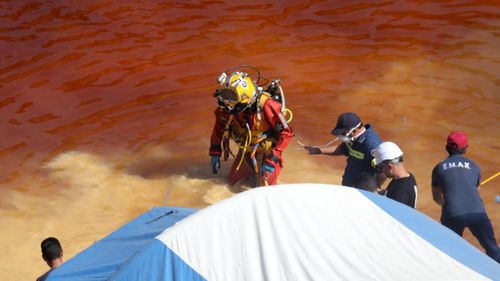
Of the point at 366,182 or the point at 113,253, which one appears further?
the point at 366,182

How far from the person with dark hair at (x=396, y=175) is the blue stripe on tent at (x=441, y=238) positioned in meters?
0.70

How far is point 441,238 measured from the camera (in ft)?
18.8

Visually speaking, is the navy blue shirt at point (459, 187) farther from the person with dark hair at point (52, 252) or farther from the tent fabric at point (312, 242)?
the person with dark hair at point (52, 252)

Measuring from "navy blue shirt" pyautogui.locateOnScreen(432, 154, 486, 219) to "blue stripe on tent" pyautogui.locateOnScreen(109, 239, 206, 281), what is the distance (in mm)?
2644

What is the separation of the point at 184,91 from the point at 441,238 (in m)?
7.52

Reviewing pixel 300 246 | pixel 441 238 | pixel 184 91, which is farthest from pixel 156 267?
pixel 184 91

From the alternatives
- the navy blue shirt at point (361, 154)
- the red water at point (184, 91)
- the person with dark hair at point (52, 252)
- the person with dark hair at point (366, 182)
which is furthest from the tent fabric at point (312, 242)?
the red water at point (184, 91)

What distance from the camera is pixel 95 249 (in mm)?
6230

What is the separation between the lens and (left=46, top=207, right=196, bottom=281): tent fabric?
5.75 meters

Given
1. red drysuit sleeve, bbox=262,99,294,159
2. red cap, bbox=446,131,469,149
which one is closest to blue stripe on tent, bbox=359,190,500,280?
red cap, bbox=446,131,469,149

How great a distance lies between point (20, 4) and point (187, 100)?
5530 mm

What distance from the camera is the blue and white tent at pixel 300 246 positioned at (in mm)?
5203

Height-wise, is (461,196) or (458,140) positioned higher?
(458,140)

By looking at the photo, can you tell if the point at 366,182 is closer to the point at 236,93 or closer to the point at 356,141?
the point at 356,141
